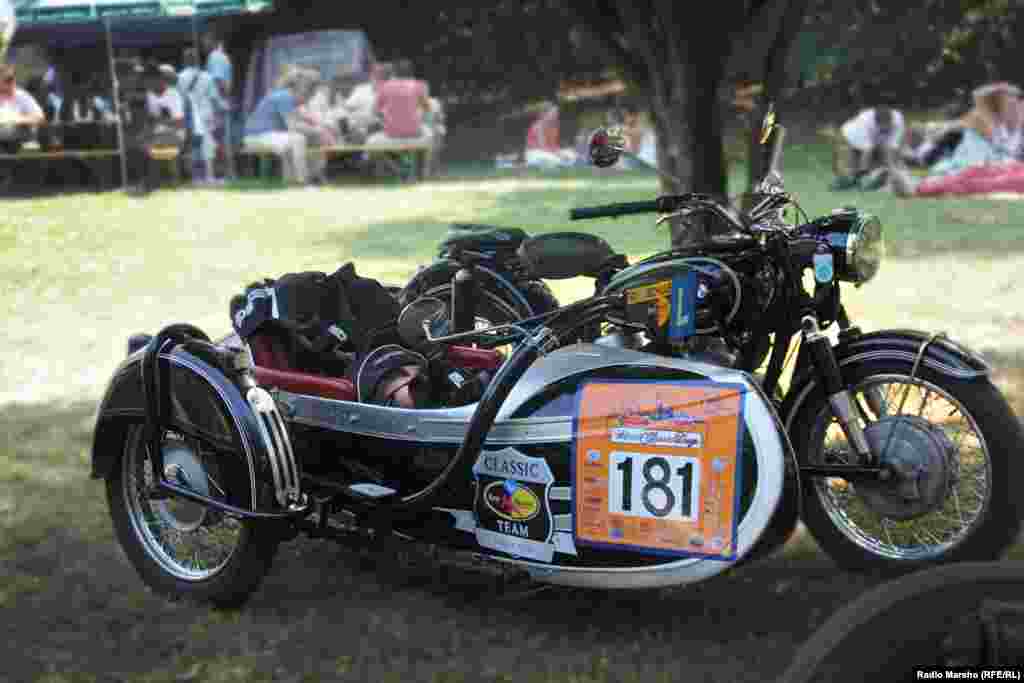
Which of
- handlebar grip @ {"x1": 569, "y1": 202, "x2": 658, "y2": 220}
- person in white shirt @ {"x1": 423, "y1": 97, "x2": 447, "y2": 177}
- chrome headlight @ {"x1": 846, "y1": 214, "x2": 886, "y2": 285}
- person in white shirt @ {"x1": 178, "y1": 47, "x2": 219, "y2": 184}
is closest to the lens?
chrome headlight @ {"x1": 846, "y1": 214, "x2": 886, "y2": 285}

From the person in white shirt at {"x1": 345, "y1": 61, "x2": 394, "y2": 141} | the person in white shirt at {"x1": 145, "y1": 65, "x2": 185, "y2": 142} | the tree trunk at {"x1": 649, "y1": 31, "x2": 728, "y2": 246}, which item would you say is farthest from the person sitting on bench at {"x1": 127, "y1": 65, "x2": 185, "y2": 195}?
the tree trunk at {"x1": 649, "y1": 31, "x2": 728, "y2": 246}

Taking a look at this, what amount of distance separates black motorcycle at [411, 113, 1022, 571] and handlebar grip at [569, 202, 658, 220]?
12 millimetres

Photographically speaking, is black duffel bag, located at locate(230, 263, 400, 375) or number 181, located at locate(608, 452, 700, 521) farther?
black duffel bag, located at locate(230, 263, 400, 375)

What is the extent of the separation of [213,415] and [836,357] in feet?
5.82

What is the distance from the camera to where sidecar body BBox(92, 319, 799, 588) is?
3.21 m

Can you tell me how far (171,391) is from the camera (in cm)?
385

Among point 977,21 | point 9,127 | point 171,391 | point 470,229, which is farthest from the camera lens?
point 977,21

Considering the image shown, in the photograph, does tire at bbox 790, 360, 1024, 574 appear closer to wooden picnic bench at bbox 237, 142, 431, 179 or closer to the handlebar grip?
the handlebar grip

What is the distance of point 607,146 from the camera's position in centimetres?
357

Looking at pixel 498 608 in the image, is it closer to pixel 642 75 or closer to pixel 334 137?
pixel 642 75

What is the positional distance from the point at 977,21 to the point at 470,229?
22.1 m

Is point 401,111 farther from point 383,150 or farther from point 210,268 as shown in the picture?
point 210,268

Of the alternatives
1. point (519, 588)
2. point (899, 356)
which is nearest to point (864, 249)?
point (899, 356)

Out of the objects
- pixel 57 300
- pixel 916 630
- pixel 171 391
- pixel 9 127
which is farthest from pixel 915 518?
pixel 9 127
